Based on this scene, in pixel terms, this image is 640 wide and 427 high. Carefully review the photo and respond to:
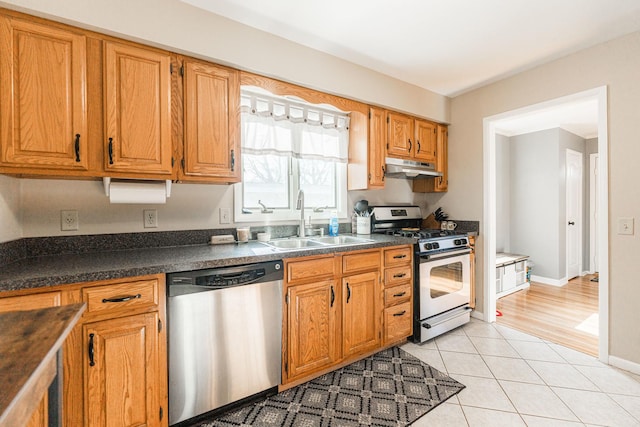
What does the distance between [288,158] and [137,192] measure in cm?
134

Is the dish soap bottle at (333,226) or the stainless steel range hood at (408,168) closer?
the dish soap bottle at (333,226)

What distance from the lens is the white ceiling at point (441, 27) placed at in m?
1.91

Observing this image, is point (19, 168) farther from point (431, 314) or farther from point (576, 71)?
point (576, 71)

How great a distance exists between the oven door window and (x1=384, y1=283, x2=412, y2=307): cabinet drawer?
0.84 ft

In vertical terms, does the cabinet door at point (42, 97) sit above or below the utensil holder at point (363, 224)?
above

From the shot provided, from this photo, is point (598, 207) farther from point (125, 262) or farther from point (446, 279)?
point (125, 262)

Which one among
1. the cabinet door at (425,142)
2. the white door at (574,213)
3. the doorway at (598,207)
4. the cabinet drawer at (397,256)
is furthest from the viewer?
the white door at (574,213)

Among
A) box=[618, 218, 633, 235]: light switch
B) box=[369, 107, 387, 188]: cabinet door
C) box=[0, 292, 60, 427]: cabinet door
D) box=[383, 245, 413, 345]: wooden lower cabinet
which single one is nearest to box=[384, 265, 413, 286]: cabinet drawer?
box=[383, 245, 413, 345]: wooden lower cabinet

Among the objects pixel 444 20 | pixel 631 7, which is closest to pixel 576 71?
pixel 631 7

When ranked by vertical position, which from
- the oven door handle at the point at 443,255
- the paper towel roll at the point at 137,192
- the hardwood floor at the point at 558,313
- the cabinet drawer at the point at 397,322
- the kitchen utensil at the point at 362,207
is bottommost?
the hardwood floor at the point at 558,313

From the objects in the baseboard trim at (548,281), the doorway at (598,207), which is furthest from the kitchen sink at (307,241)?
the baseboard trim at (548,281)

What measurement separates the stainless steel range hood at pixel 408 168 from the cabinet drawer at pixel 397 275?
99 cm

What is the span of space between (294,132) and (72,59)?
159 centimetres

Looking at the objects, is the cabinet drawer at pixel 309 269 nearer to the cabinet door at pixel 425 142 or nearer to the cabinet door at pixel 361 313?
the cabinet door at pixel 361 313
